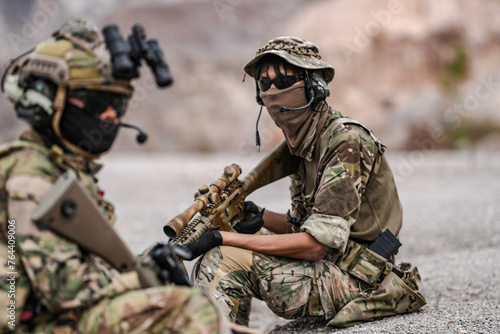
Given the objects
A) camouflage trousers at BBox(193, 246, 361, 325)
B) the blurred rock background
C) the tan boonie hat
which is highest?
the blurred rock background

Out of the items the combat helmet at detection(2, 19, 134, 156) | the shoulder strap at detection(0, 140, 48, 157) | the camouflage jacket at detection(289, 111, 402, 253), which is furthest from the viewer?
the camouflage jacket at detection(289, 111, 402, 253)

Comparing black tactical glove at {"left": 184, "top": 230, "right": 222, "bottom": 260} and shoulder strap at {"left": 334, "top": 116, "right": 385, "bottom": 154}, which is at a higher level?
shoulder strap at {"left": 334, "top": 116, "right": 385, "bottom": 154}

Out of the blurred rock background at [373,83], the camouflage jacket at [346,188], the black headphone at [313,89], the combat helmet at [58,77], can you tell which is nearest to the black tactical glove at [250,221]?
the camouflage jacket at [346,188]

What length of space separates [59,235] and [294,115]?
6.85 feet

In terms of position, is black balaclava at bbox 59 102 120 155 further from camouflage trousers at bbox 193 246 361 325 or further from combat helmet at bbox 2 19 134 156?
camouflage trousers at bbox 193 246 361 325

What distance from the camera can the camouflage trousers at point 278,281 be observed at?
3.87 m

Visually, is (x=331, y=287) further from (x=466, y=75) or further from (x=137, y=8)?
(x=137, y=8)

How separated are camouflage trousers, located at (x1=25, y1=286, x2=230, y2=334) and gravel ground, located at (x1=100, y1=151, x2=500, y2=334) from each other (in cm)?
159

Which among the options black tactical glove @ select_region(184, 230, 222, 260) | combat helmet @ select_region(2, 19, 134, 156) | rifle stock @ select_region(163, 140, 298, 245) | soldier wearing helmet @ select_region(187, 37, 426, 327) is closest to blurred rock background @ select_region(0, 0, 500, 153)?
rifle stock @ select_region(163, 140, 298, 245)

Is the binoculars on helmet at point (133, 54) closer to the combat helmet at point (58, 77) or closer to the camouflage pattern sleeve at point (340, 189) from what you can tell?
the combat helmet at point (58, 77)

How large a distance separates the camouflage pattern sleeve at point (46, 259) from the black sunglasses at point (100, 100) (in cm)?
48

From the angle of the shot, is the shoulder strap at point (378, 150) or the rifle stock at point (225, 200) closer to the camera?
the rifle stock at point (225, 200)

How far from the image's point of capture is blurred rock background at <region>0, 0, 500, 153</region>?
1006 inches

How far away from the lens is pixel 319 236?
3801mm
